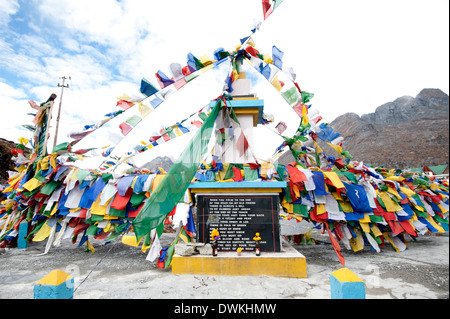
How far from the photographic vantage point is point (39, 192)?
583cm

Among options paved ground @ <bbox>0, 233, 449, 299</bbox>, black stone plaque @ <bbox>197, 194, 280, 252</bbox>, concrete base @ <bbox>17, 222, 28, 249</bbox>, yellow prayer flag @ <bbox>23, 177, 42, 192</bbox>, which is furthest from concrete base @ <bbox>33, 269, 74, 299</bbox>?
concrete base @ <bbox>17, 222, 28, 249</bbox>

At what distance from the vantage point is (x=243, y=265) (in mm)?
4219

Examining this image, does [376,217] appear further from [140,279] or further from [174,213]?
[140,279]

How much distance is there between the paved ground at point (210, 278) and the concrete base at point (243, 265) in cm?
15

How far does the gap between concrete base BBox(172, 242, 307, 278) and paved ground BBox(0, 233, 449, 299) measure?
155mm

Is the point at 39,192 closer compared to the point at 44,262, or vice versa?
the point at 44,262

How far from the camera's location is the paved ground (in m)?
3.32

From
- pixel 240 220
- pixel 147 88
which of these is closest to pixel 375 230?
pixel 240 220

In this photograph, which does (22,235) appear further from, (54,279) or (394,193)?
(394,193)

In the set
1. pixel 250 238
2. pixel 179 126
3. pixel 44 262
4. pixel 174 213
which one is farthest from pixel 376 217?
pixel 44 262

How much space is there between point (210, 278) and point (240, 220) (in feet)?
4.20

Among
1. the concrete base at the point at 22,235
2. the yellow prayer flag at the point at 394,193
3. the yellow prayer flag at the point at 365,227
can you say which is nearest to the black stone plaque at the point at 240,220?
the yellow prayer flag at the point at 365,227

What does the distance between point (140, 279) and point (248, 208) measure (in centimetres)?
235

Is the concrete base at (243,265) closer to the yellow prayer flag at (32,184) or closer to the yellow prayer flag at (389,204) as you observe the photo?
the yellow prayer flag at (389,204)
